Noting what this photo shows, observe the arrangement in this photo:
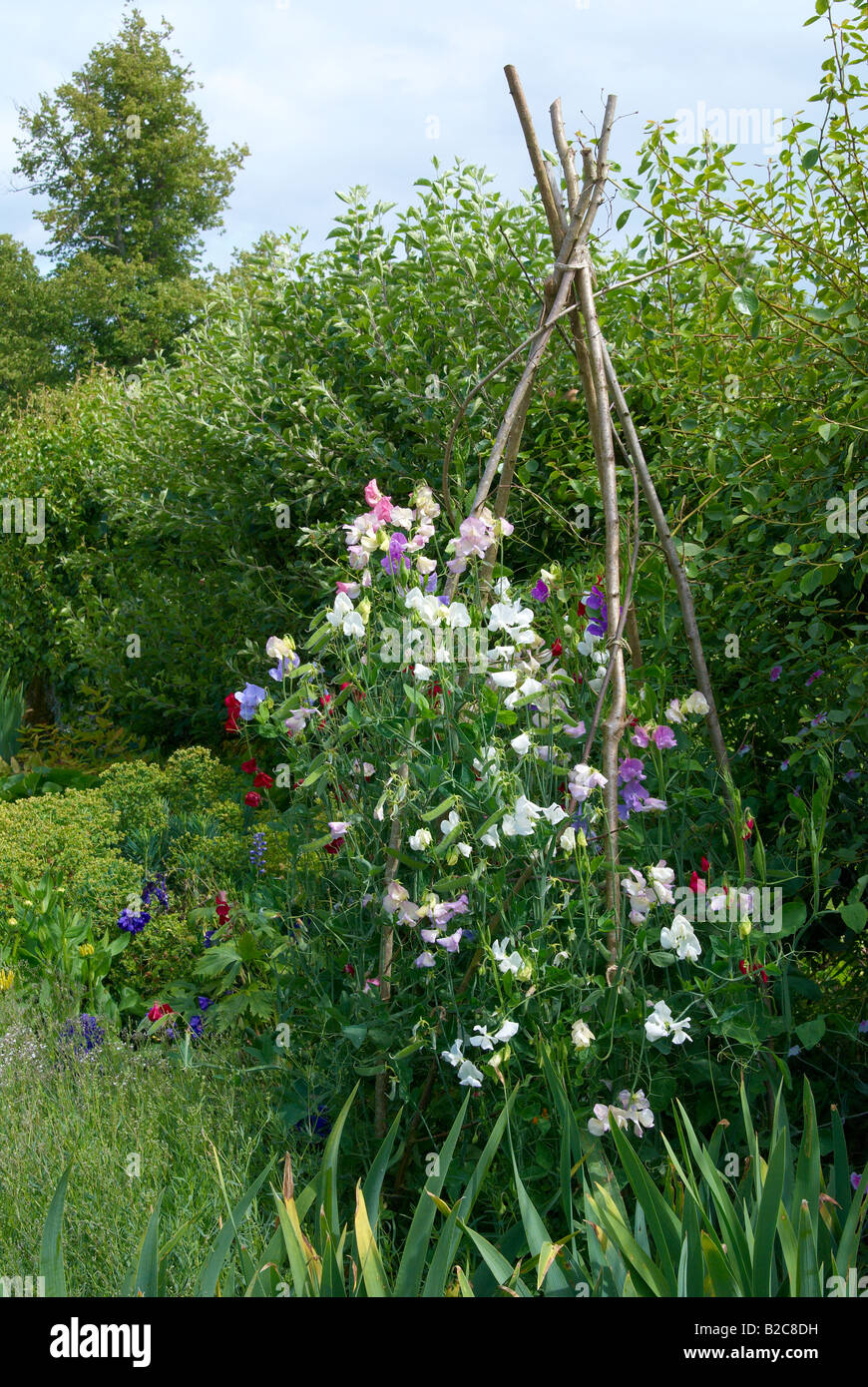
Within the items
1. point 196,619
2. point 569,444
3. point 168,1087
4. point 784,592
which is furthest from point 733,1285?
point 196,619

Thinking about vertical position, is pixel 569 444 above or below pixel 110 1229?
above

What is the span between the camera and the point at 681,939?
1913 millimetres

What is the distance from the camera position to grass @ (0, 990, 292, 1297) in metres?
1.99

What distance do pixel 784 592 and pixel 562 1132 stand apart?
1274 mm

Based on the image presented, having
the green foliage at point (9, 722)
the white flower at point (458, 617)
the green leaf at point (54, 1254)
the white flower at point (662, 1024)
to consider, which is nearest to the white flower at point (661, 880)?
the white flower at point (662, 1024)

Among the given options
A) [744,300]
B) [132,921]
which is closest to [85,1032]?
[132,921]

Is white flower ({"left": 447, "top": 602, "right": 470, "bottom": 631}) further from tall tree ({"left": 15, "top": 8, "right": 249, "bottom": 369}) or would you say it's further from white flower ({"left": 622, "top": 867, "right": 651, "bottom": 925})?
tall tree ({"left": 15, "top": 8, "right": 249, "bottom": 369})

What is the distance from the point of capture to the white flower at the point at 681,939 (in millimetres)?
1896

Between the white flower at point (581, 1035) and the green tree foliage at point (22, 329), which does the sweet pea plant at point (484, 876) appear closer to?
the white flower at point (581, 1035)

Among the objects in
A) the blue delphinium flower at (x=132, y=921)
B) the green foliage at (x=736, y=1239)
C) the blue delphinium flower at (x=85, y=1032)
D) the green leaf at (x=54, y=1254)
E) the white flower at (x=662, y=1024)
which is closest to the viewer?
the green foliage at (x=736, y=1239)

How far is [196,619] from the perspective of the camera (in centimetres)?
530

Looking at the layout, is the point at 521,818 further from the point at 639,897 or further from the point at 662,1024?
the point at 662,1024

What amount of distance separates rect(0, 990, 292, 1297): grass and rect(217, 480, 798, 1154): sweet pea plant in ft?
1.18

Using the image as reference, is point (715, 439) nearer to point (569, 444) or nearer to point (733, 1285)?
point (569, 444)
